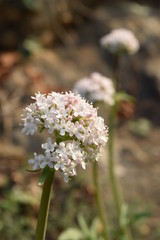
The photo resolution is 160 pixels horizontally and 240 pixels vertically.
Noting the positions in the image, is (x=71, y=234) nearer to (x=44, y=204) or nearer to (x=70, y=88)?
(x=44, y=204)

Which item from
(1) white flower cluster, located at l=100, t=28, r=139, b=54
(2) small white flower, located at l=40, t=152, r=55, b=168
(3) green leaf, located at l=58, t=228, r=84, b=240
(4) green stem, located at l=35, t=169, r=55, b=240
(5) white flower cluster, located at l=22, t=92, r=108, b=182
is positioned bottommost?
(4) green stem, located at l=35, t=169, r=55, b=240

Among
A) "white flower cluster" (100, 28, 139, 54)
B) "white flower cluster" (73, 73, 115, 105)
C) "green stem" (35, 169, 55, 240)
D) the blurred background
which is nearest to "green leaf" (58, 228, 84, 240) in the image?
the blurred background

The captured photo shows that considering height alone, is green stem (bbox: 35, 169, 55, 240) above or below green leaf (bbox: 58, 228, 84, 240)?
below

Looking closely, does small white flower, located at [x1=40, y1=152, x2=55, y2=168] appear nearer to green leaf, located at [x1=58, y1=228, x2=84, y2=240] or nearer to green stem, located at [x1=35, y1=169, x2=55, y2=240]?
green stem, located at [x1=35, y1=169, x2=55, y2=240]

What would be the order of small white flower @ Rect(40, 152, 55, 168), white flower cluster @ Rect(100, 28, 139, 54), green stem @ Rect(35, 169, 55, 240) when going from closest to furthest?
small white flower @ Rect(40, 152, 55, 168) → green stem @ Rect(35, 169, 55, 240) → white flower cluster @ Rect(100, 28, 139, 54)

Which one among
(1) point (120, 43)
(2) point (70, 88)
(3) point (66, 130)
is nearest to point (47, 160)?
(3) point (66, 130)

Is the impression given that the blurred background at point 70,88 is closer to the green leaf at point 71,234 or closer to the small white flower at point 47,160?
the green leaf at point 71,234

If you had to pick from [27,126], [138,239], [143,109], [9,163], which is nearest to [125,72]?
[143,109]
